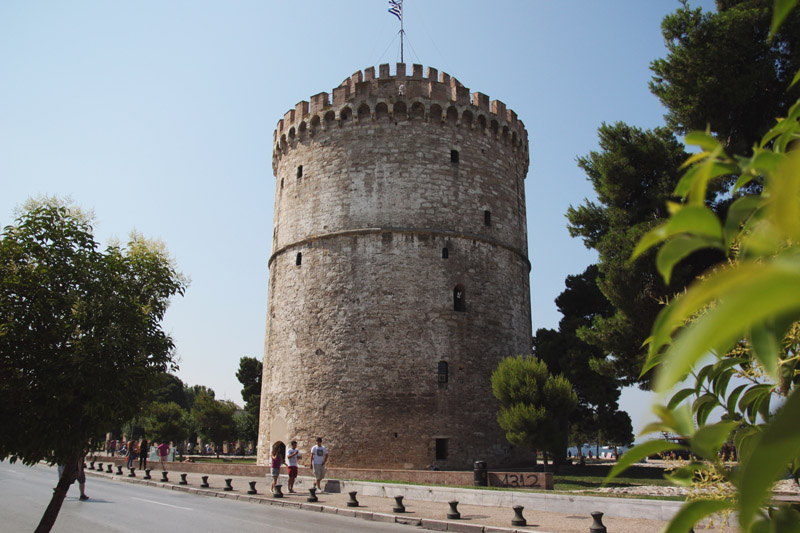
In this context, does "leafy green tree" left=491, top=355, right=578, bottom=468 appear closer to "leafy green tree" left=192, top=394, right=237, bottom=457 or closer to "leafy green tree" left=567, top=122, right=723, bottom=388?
"leafy green tree" left=567, top=122, right=723, bottom=388

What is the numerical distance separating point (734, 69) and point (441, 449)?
1243 centimetres

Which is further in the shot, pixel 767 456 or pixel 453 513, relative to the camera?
pixel 453 513

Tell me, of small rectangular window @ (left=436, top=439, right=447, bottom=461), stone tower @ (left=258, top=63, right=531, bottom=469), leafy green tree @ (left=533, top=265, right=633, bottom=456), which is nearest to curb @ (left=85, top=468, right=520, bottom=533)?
stone tower @ (left=258, top=63, right=531, bottom=469)

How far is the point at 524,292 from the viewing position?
68.7 ft

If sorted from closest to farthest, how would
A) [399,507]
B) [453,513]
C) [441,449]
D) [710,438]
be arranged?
[710,438]
[453,513]
[399,507]
[441,449]

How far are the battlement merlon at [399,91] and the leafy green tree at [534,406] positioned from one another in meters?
9.64

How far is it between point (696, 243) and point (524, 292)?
67.5 ft

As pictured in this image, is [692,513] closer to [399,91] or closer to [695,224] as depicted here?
[695,224]

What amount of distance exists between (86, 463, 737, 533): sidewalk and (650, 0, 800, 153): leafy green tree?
26.4ft

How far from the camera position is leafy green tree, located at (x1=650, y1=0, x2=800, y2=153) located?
1233 centimetres

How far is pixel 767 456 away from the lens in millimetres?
629

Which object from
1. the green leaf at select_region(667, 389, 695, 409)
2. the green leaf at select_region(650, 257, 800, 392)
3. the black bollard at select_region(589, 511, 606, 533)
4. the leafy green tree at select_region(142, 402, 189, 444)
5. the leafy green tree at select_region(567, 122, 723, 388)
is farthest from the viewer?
the leafy green tree at select_region(142, 402, 189, 444)

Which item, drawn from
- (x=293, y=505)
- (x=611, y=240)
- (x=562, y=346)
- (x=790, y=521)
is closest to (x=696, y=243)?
(x=790, y=521)

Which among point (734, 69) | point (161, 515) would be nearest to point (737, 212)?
point (161, 515)
